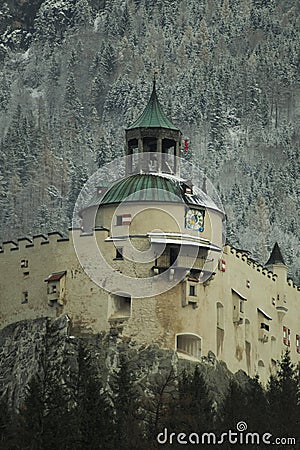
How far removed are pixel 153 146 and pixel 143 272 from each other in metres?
12.5

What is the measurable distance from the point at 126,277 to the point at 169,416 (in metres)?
19.2

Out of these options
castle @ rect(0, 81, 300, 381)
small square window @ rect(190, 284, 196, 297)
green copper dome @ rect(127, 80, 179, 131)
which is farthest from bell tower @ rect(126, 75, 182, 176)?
small square window @ rect(190, 284, 196, 297)

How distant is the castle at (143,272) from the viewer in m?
105

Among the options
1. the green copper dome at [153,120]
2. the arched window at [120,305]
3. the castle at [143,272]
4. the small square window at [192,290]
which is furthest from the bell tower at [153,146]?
the arched window at [120,305]

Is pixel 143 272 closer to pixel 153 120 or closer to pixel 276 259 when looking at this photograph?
pixel 153 120

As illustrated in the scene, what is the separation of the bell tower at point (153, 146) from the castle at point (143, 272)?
320 mm

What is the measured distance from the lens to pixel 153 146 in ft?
376

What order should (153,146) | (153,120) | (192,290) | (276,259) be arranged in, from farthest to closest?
(276,259)
(153,120)
(153,146)
(192,290)

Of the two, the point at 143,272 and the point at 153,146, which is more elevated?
the point at 153,146

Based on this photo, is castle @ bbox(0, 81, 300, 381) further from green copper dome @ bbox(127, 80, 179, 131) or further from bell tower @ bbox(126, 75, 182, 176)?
green copper dome @ bbox(127, 80, 179, 131)

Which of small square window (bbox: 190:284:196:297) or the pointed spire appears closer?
small square window (bbox: 190:284:196:297)

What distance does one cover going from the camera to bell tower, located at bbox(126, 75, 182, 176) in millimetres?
113188

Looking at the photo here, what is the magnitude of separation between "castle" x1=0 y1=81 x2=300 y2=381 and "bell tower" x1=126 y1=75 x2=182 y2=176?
320 millimetres

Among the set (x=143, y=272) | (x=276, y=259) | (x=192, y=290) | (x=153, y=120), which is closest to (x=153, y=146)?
(x=153, y=120)
